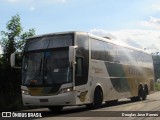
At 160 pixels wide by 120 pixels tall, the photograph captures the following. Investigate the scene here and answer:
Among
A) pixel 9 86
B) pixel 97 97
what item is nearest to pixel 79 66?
pixel 97 97

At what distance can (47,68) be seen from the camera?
17938 mm

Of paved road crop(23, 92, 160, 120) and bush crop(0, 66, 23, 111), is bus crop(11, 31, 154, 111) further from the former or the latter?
bush crop(0, 66, 23, 111)

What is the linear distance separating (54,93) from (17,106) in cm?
654

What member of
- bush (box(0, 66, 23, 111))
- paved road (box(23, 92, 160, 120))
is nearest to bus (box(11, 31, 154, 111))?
paved road (box(23, 92, 160, 120))

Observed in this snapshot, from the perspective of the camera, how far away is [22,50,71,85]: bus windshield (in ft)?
58.0

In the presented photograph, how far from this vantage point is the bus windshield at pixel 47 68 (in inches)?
696

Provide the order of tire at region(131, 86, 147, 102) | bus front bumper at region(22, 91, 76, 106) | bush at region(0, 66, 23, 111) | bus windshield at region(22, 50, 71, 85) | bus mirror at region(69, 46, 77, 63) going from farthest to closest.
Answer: tire at region(131, 86, 147, 102) < bush at region(0, 66, 23, 111) < bus windshield at region(22, 50, 71, 85) < bus front bumper at region(22, 91, 76, 106) < bus mirror at region(69, 46, 77, 63)

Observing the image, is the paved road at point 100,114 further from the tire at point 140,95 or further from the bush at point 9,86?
the tire at point 140,95

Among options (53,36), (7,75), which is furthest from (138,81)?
(53,36)

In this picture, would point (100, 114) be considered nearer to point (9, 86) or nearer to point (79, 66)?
point (79, 66)

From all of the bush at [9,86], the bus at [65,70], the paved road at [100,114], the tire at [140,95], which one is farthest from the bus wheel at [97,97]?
the tire at [140,95]

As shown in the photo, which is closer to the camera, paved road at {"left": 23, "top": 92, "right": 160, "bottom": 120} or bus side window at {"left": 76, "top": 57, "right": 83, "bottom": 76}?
paved road at {"left": 23, "top": 92, "right": 160, "bottom": 120}

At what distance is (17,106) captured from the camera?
922 inches

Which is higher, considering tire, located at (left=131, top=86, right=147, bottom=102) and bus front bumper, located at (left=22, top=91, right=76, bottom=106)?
bus front bumper, located at (left=22, top=91, right=76, bottom=106)
